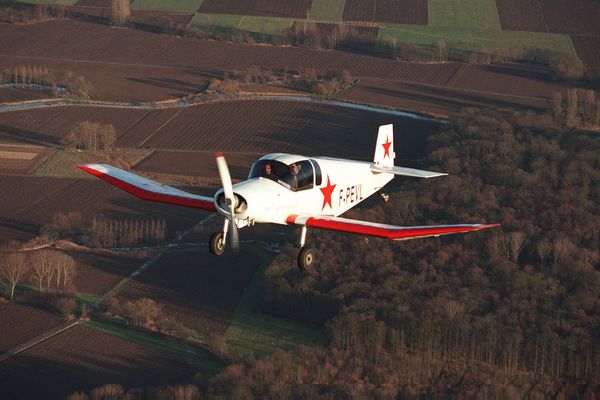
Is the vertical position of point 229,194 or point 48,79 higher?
point 48,79

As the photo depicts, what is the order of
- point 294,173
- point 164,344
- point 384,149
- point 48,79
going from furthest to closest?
point 48,79
point 164,344
point 384,149
point 294,173

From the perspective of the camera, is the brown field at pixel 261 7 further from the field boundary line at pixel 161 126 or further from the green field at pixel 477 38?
the field boundary line at pixel 161 126

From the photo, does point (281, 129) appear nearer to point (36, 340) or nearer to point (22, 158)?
point (22, 158)

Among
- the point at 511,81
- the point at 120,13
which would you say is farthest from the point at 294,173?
the point at 120,13

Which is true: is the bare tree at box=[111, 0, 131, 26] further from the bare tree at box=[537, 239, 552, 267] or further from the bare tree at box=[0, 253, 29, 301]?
the bare tree at box=[537, 239, 552, 267]

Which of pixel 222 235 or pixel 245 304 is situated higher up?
pixel 222 235

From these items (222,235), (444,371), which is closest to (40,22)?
(444,371)

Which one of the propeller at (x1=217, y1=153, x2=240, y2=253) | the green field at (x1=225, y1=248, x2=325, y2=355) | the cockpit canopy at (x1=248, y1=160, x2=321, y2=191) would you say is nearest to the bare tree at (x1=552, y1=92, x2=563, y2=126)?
the green field at (x1=225, y1=248, x2=325, y2=355)

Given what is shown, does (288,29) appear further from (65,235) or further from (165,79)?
(65,235)
